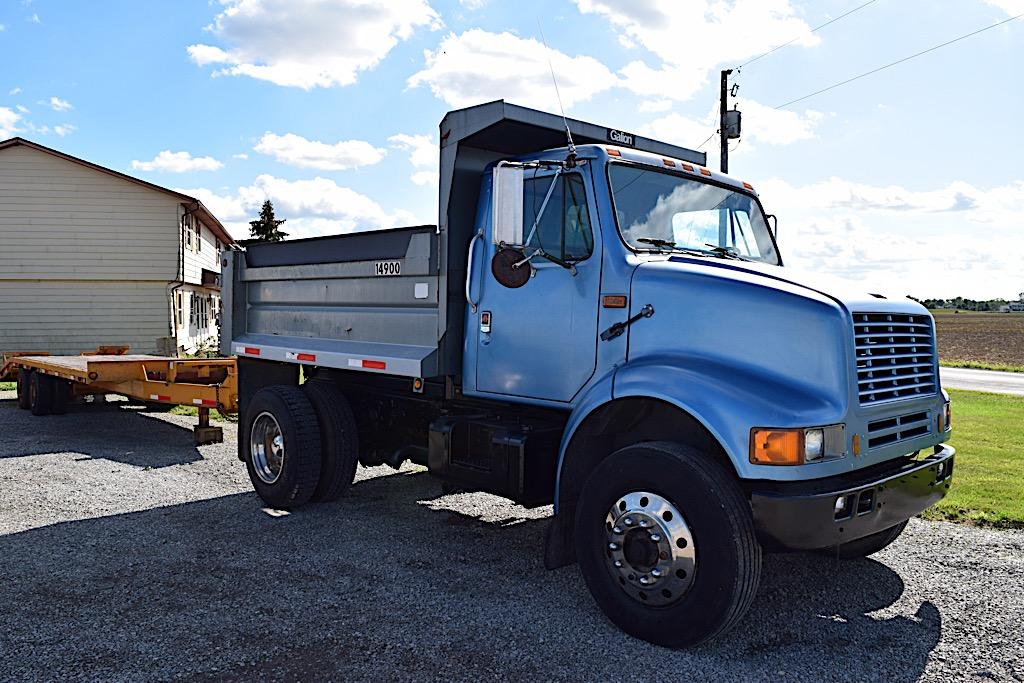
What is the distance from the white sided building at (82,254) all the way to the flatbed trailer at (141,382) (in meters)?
12.0

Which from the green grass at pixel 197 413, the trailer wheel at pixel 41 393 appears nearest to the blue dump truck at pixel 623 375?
the green grass at pixel 197 413

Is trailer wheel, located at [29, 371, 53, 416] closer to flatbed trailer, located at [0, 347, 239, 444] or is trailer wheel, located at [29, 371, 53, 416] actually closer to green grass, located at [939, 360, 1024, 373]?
flatbed trailer, located at [0, 347, 239, 444]

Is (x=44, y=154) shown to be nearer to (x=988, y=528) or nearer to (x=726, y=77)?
(x=726, y=77)

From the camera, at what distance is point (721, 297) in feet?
14.6

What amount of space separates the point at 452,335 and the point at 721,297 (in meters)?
2.10

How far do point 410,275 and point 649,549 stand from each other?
107 inches

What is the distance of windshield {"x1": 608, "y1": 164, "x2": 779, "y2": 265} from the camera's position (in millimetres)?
5133

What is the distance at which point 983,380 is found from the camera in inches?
897

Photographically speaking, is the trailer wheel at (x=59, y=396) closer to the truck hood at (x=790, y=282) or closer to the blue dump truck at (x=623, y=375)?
the blue dump truck at (x=623, y=375)

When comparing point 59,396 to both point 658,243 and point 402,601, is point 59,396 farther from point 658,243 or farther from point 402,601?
point 658,243

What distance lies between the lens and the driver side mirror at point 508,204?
472 centimetres

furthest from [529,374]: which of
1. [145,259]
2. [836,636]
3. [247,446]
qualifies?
[145,259]

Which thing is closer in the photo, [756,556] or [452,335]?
[756,556]

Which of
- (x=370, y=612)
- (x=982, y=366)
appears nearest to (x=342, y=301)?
(x=370, y=612)
